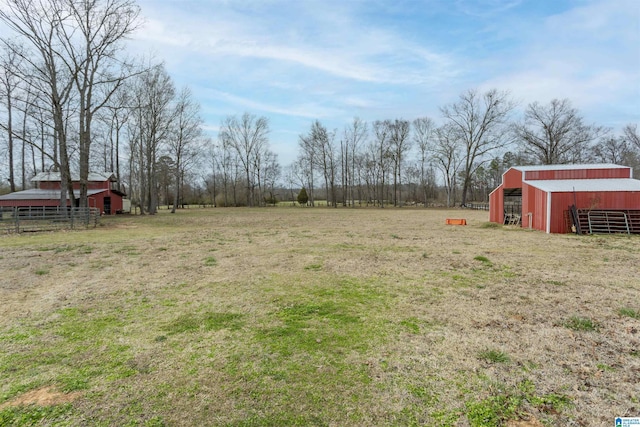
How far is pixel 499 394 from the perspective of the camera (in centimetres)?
256

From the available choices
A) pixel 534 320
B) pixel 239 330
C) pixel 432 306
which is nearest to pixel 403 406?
pixel 239 330

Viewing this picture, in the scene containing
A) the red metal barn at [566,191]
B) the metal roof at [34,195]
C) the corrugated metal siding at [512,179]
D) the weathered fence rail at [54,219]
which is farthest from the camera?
the metal roof at [34,195]

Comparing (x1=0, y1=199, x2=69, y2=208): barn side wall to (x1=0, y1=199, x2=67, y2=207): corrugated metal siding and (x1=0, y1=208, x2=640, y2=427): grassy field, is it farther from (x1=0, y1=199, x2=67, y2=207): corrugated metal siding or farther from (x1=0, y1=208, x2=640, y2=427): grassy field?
(x1=0, y1=208, x2=640, y2=427): grassy field

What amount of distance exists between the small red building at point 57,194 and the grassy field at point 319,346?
26.6m

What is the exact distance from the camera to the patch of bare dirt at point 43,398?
2.44 m

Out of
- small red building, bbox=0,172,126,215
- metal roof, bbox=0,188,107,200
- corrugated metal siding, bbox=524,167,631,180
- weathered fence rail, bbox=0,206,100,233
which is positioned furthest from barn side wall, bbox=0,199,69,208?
corrugated metal siding, bbox=524,167,631,180

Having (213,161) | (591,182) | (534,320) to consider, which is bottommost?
(534,320)

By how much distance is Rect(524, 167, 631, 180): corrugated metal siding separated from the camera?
1667cm

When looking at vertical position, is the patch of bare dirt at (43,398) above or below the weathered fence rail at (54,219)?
below

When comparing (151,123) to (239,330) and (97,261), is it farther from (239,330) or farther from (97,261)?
(239,330)

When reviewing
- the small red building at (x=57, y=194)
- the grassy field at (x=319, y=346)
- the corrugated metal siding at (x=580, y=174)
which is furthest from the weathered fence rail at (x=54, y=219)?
the corrugated metal siding at (x=580, y=174)

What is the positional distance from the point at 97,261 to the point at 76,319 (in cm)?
476

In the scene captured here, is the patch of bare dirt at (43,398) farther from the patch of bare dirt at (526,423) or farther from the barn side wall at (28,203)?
the barn side wall at (28,203)

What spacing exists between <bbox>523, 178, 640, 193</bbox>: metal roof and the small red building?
33.3 meters
